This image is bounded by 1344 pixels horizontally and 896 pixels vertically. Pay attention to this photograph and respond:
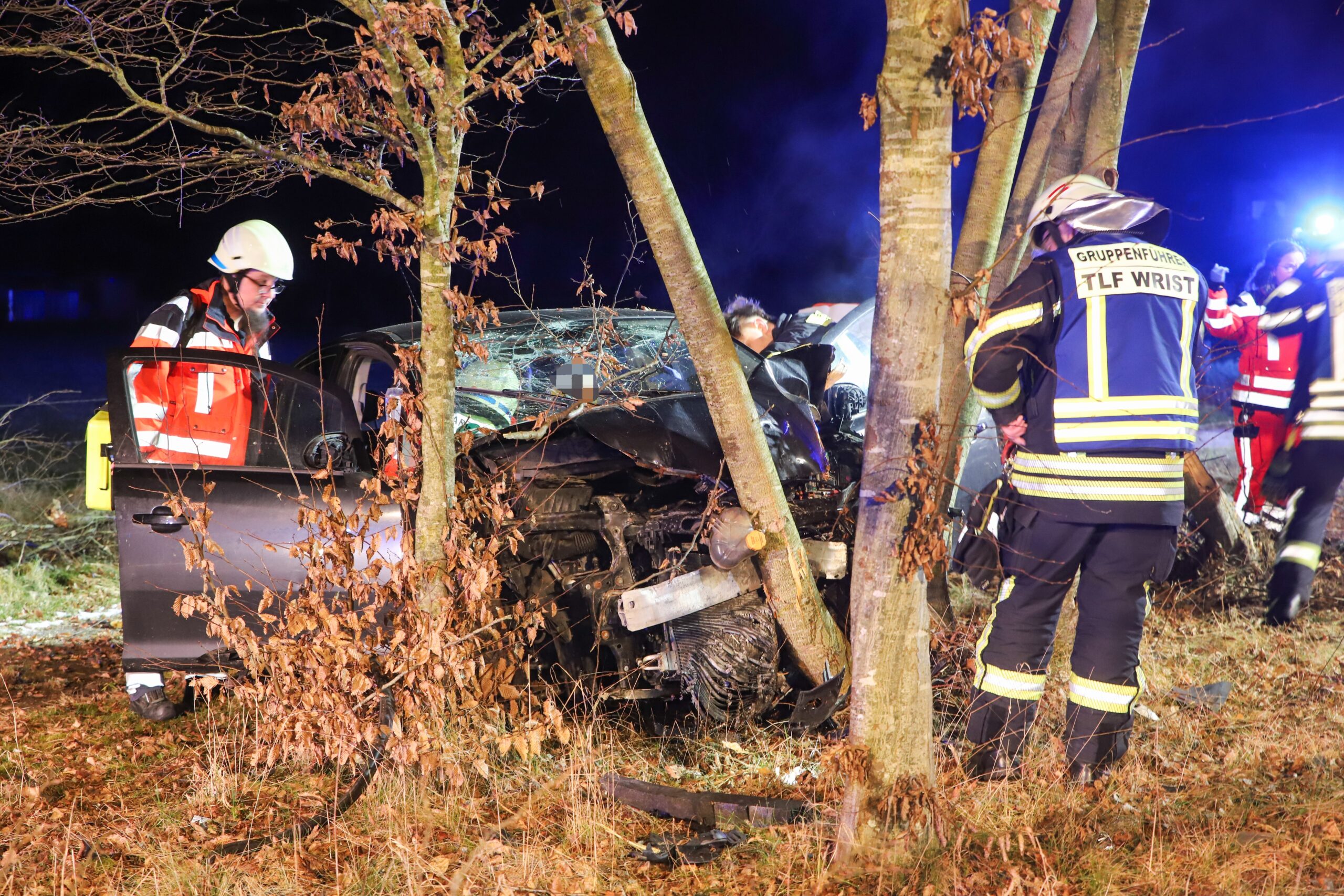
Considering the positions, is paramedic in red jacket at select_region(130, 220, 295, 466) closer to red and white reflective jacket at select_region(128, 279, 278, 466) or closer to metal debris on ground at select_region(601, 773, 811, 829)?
red and white reflective jacket at select_region(128, 279, 278, 466)

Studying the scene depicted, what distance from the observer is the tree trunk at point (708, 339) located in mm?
3246

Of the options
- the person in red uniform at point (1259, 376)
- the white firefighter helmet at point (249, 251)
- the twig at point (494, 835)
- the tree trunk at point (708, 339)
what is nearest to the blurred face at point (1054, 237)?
the tree trunk at point (708, 339)

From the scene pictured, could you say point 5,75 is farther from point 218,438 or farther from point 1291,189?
point 1291,189

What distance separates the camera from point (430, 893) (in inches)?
99.3

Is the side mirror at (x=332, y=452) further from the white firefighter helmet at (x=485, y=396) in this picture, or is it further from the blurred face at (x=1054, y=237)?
the blurred face at (x=1054, y=237)

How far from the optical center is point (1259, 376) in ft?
17.3

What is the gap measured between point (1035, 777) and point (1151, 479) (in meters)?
1.04

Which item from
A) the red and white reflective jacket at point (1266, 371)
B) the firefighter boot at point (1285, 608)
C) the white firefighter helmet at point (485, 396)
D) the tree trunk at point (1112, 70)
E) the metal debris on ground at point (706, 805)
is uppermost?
the tree trunk at point (1112, 70)

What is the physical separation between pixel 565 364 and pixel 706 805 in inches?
92.3

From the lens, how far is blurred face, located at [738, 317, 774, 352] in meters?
5.16

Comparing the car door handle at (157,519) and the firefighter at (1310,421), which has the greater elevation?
the firefighter at (1310,421)

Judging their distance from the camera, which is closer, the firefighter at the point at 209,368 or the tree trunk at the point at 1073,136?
the firefighter at the point at 209,368

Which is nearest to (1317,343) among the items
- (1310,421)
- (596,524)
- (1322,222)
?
(1310,421)

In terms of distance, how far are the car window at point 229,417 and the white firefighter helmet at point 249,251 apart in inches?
31.7
